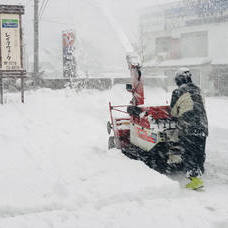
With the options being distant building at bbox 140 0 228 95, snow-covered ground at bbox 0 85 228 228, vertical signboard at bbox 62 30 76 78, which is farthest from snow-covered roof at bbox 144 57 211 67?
snow-covered ground at bbox 0 85 228 228

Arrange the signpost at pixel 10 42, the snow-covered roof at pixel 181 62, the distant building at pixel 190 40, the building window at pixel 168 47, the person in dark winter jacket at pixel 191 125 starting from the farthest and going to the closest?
the building window at pixel 168 47 < the snow-covered roof at pixel 181 62 < the distant building at pixel 190 40 < the signpost at pixel 10 42 < the person in dark winter jacket at pixel 191 125

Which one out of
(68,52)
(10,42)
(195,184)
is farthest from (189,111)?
(68,52)

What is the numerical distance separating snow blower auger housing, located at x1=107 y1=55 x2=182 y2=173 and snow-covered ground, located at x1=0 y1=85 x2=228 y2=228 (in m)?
0.29

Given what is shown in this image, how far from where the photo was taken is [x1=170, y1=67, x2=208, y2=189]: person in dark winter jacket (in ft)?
19.0

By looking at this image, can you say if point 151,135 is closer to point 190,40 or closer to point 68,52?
point 68,52

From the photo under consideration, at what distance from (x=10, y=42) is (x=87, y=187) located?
25.2 feet

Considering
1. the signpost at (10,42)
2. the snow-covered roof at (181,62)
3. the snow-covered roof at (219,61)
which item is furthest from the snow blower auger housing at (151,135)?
the snow-covered roof at (181,62)

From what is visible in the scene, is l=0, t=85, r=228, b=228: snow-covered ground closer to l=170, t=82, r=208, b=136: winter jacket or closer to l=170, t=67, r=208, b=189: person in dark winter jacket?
l=170, t=67, r=208, b=189: person in dark winter jacket

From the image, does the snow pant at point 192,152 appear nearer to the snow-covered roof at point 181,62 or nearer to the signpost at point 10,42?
the signpost at point 10,42

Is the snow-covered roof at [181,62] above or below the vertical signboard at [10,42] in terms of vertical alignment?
above

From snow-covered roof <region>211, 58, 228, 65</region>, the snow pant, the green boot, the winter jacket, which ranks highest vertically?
snow-covered roof <region>211, 58, 228, 65</region>

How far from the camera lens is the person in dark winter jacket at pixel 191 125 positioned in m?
5.80

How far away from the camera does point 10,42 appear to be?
11211 millimetres

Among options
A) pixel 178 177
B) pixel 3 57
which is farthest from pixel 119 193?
pixel 3 57
